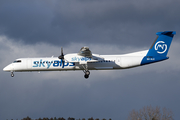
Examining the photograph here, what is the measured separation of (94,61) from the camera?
3941 cm

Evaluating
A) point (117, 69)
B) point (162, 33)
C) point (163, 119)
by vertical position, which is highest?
point (162, 33)

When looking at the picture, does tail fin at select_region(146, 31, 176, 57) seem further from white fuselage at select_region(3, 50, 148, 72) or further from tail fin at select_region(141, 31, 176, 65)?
white fuselage at select_region(3, 50, 148, 72)

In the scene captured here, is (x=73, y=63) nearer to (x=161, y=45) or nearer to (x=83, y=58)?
(x=83, y=58)

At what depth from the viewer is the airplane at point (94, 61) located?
39500mm

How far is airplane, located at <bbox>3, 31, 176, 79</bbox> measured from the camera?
130 ft

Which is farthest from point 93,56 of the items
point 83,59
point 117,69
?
point 117,69

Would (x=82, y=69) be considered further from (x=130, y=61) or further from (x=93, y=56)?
(x=130, y=61)

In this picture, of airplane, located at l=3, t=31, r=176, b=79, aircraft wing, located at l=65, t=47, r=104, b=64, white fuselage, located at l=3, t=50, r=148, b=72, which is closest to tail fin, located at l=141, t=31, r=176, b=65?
airplane, located at l=3, t=31, r=176, b=79

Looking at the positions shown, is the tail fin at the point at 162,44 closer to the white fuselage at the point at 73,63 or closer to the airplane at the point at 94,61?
the airplane at the point at 94,61

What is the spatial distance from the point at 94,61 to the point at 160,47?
30.6 ft

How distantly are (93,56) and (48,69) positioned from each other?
6438mm

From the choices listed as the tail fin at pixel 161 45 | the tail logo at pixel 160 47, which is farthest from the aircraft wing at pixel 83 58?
the tail logo at pixel 160 47

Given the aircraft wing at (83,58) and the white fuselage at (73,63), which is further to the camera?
the white fuselage at (73,63)

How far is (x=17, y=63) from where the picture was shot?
41094mm
